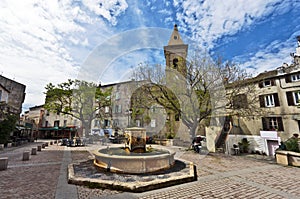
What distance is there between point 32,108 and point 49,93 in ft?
93.7

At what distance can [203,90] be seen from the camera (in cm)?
1503

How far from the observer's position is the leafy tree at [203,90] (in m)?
14.8

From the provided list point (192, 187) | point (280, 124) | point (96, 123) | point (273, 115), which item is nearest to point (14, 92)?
point (96, 123)

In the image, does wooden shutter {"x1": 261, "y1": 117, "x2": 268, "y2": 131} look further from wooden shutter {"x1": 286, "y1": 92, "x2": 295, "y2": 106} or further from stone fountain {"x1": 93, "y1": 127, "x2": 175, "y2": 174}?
stone fountain {"x1": 93, "y1": 127, "x2": 175, "y2": 174}

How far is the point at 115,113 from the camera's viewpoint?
3703cm

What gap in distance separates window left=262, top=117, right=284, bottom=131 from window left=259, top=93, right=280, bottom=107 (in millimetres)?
1573

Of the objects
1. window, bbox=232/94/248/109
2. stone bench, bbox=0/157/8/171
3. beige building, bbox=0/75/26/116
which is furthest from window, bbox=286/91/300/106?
beige building, bbox=0/75/26/116

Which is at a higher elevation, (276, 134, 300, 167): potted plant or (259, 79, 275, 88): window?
(259, 79, 275, 88): window

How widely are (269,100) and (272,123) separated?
105 inches

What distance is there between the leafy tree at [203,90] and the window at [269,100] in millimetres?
4257

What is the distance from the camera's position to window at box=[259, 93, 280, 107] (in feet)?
58.8

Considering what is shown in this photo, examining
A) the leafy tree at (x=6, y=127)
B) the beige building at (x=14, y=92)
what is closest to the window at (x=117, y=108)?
the beige building at (x=14, y=92)

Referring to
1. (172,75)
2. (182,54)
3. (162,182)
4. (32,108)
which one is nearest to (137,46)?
(172,75)

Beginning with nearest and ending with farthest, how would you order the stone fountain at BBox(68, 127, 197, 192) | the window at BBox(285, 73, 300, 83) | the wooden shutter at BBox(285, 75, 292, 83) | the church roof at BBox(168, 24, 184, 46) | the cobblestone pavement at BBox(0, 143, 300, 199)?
1. the cobblestone pavement at BBox(0, 143, 300, 199)
2. the stone fountain at BBox(68, 127, 197, 192)
3. the window at BBox(285, 73, 300, 83)
4. the wooden shutter at BBox(285, 75, 292, 83)
5. the church roof at BBox(168, 24, 184, 46)
